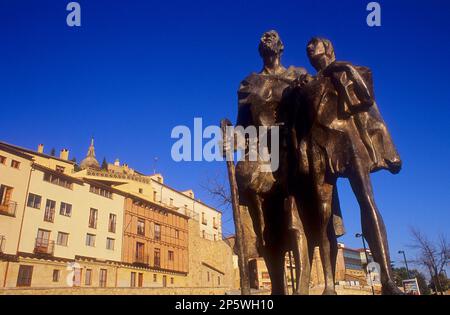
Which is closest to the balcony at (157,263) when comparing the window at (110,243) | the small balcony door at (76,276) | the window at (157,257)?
the window at (157,257)

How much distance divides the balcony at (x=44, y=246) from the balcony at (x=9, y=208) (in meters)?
3.34

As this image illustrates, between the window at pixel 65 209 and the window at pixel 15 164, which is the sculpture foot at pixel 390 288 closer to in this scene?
the window at pixel 15 164

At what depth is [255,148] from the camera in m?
4.65

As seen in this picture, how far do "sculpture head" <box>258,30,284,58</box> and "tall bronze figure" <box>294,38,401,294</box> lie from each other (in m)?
1.05

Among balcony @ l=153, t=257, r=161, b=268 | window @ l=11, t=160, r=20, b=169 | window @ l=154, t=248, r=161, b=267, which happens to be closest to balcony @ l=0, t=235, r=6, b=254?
window @ l=11, t=160, r=20, b=169

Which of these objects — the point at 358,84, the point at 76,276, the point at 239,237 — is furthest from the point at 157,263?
the point at 358,84

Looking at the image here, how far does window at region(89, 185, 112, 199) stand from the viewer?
41806mm

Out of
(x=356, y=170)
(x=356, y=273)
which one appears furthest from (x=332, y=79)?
(x=356, y=273)

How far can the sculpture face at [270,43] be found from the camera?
496cm

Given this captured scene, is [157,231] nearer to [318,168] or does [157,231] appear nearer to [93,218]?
[93,218]

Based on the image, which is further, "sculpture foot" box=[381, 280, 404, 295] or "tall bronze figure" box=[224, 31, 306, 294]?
"tall bronze figure" box=[224, 31, 306, 294]

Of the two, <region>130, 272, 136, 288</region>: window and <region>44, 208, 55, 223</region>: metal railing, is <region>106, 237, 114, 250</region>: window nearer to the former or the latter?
<region>130, 272, 136, 288</region>: window

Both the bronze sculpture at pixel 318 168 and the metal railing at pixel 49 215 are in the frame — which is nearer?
the bronze sculpture at pixel 318 168

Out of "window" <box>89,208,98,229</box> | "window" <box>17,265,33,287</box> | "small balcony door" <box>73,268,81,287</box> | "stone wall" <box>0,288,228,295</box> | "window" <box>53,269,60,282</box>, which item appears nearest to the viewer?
"stone wall" <box>0,288,228,295</box>
